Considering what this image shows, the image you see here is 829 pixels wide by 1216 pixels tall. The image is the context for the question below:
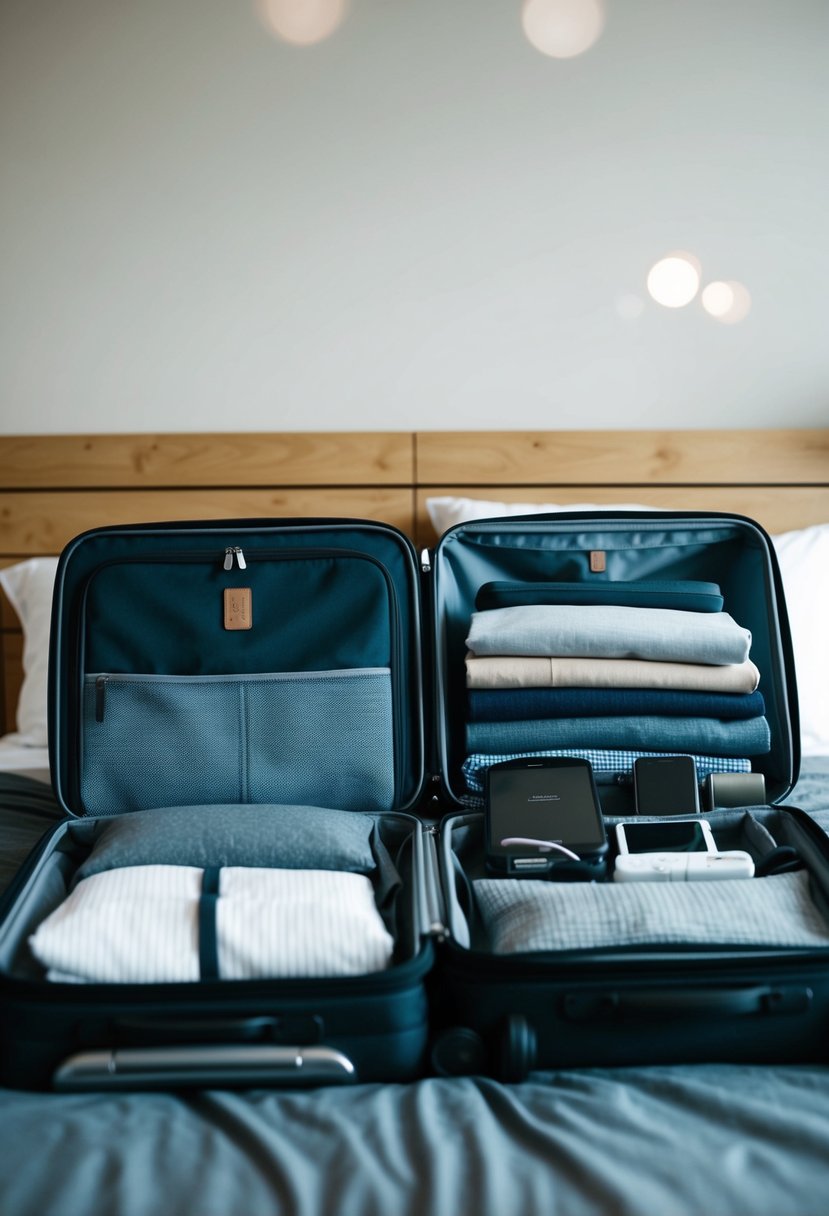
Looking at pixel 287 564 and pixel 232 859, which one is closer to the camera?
pixel 232 859

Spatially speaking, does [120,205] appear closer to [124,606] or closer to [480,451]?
[480,451]

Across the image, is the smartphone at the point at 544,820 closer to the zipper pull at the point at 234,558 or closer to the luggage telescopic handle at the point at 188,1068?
the luggage telescopic handle at the point at 188,1068

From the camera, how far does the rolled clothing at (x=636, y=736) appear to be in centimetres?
123

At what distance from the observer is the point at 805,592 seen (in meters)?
1.57

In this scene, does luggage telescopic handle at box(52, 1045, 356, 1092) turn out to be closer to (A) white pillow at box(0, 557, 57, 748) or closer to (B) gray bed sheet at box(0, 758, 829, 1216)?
(B) gray bed sheet at box(0, 758, 829, 1216)

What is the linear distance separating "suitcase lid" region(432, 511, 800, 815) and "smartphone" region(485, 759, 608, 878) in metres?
0.20

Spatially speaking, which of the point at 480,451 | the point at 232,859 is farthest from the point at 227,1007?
the point at 480,451

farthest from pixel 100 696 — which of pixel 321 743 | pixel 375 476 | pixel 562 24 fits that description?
pixel 562 24

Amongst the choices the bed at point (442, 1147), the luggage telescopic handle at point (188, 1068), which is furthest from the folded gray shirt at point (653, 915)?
the luggage telescopic handle at point (188, 1068)

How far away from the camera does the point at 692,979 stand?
2.65ft

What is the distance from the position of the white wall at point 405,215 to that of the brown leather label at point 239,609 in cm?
70

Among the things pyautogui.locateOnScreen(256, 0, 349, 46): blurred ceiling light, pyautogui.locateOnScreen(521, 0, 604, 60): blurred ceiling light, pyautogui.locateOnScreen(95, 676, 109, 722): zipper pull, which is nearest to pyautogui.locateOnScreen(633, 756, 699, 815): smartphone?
pyautogui.locateOnScreen(95, 676, 109, 722): zipper pull

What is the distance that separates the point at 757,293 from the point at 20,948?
171 centimetres

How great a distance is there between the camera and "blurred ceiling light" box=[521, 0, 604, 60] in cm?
178
